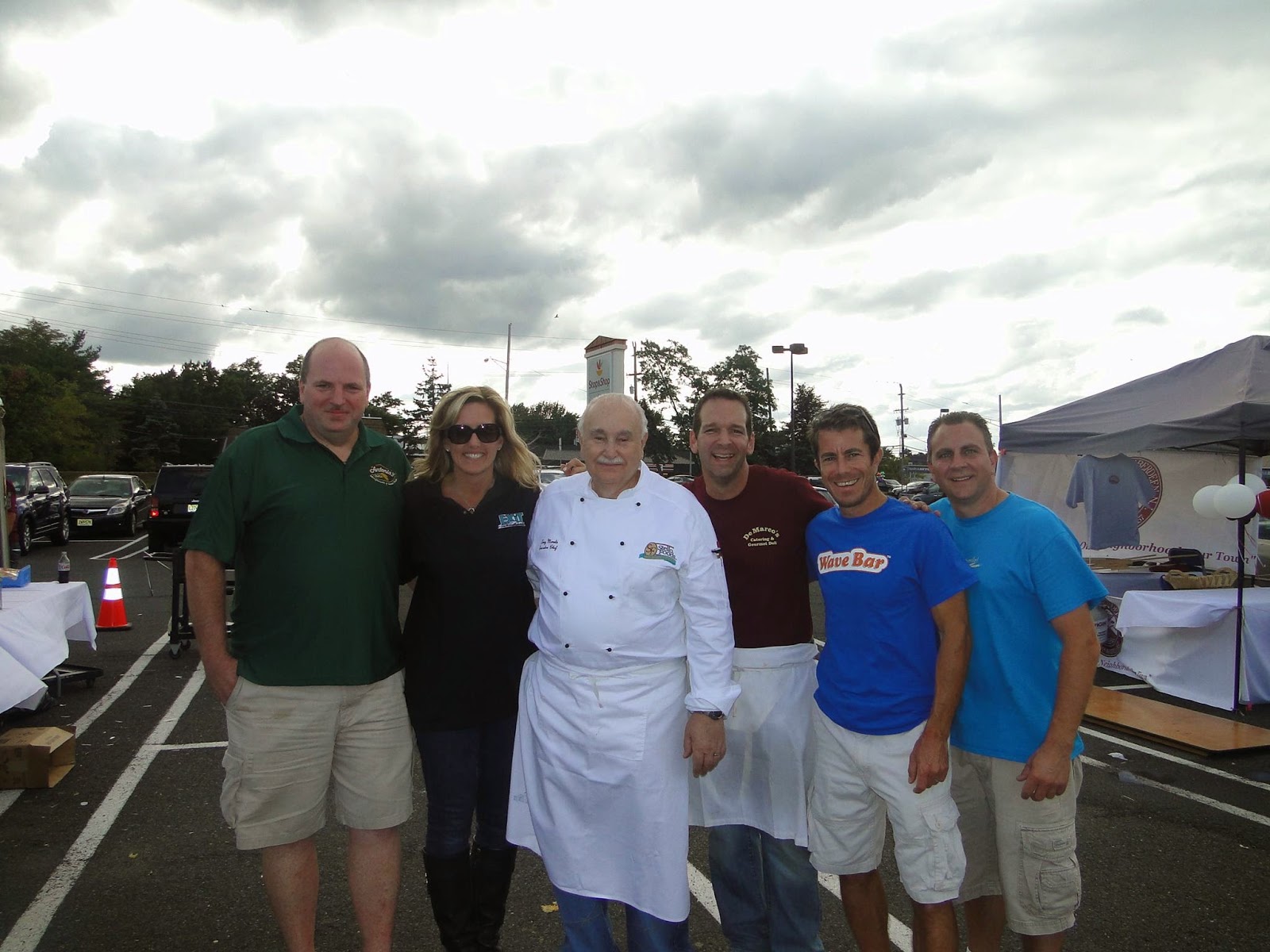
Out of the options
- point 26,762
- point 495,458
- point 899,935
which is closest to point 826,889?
point 899,935

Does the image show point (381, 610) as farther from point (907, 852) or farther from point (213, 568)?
point (907, 852)

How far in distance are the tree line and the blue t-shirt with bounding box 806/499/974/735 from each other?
34.4 m

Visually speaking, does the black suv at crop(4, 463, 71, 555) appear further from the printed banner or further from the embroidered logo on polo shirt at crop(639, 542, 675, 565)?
the printed banner

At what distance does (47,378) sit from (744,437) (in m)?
54.3

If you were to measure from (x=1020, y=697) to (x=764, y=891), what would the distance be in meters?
1.08

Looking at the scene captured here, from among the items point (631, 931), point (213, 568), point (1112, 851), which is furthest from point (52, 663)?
point (1112, 851)

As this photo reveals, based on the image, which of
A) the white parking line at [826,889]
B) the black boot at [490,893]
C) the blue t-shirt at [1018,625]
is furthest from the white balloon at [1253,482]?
the black boot at [490,893]

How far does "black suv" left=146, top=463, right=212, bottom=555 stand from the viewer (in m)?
13.0

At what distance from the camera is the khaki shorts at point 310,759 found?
2.59 meters

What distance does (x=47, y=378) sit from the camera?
Result: 4538 cm

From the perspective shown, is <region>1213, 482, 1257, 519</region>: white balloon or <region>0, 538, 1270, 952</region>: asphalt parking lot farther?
<region>1213, 482, 1257, 519</region>: white balloon

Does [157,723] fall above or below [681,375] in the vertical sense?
below

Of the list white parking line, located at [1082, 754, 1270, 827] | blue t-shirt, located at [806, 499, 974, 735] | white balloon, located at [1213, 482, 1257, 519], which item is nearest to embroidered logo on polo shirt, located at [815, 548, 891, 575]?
blue t-shirt, located at [806, 499, 974, 735]

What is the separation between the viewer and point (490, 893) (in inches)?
115
